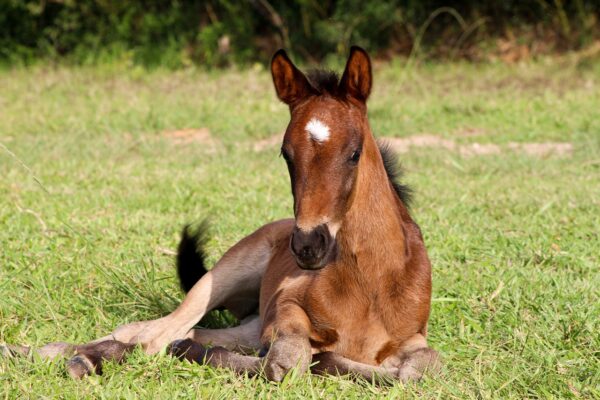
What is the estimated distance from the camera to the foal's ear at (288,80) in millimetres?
3863

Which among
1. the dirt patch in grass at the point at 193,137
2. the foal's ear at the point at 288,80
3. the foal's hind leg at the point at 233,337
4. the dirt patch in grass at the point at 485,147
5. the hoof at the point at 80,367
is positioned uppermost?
the foal's ear at the point at 288,80

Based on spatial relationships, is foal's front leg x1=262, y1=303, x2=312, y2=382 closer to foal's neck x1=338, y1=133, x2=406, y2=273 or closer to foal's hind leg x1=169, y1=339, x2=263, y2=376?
foal's hind leg x1=169, y1=339, x2=263, y2=376

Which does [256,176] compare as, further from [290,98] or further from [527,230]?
[290,98]

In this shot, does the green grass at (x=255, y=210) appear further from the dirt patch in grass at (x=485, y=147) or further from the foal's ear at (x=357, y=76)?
the foal's ear at (x=357, y=76)

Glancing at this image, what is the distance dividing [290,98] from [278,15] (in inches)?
455

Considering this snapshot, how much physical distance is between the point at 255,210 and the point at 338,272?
301 centimetres

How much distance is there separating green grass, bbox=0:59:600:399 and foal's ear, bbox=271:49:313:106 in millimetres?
1157

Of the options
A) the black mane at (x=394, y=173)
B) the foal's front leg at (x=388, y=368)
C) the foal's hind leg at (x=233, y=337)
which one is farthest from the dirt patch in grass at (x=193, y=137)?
the foal's front leg at (x=388, y=368)

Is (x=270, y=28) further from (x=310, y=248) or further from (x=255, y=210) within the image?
(x=310, y=248)

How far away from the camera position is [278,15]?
15.2 m

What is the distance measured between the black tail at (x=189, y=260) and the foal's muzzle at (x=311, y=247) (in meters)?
1.45

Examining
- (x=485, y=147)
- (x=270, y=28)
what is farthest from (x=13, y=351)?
(x=270, y=28)

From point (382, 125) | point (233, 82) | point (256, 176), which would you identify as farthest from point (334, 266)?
point (233, 82)

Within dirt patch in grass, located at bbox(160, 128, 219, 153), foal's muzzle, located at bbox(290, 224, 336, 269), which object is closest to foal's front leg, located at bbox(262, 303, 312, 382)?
foal's muzzle, located at bbox(290, 224, 336, 269)
